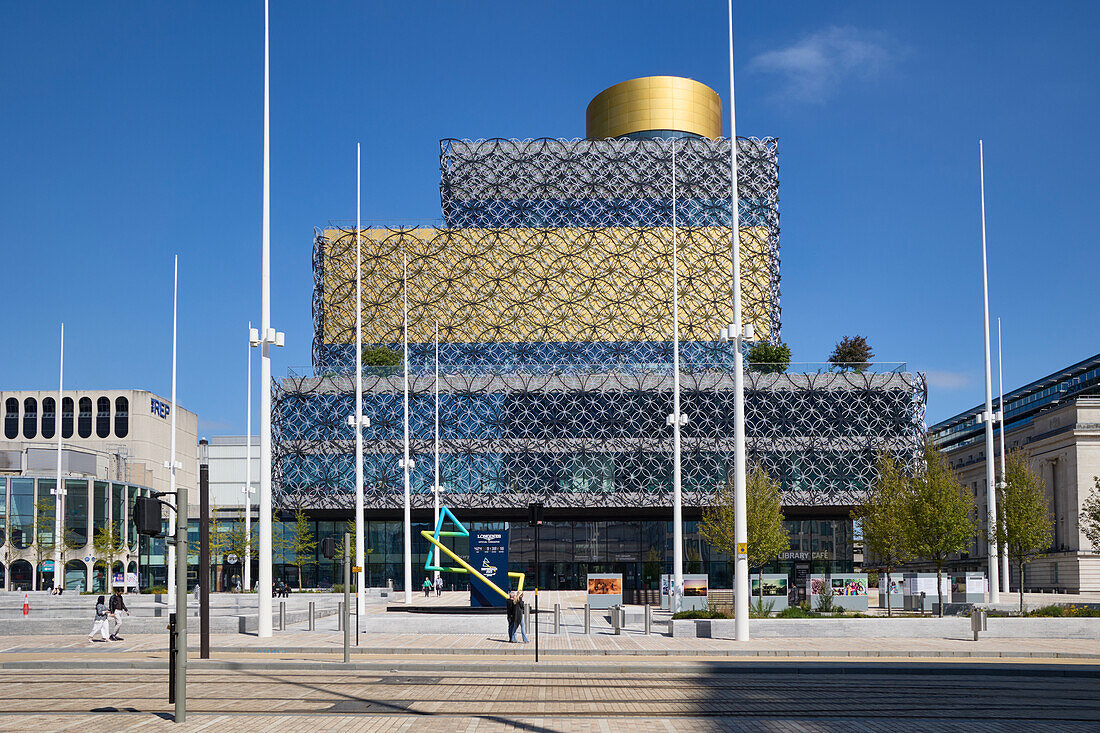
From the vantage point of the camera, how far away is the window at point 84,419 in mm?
148750

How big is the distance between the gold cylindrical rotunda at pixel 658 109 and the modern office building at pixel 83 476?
215ft

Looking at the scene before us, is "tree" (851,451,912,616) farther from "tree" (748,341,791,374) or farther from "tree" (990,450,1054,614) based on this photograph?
"tree" (748,341,791,374)

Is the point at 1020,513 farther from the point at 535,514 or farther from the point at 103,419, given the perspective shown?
the point at 103,419

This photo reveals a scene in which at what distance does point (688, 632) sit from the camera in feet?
114

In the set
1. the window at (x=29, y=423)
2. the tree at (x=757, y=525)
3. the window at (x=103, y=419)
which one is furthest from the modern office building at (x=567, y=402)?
the window at (x=29, y=423)

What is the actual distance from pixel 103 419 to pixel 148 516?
14378cm

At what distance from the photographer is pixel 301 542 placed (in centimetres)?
8681

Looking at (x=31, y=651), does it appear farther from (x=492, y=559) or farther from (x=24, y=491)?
(x=24, y=491)

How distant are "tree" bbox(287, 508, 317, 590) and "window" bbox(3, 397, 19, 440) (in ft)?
234

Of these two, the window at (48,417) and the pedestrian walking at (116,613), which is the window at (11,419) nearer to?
the window at (48,417)

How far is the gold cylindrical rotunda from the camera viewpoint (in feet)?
402

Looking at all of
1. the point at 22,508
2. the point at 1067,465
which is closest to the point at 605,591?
the point at 1067,465

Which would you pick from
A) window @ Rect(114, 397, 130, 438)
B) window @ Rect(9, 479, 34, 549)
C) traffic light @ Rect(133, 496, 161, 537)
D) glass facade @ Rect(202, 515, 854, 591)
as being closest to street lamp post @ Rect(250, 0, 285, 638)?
traffic light @ Rect(133, 496, 161, 537)

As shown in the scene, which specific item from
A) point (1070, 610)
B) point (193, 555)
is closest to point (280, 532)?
point (193, 555)
